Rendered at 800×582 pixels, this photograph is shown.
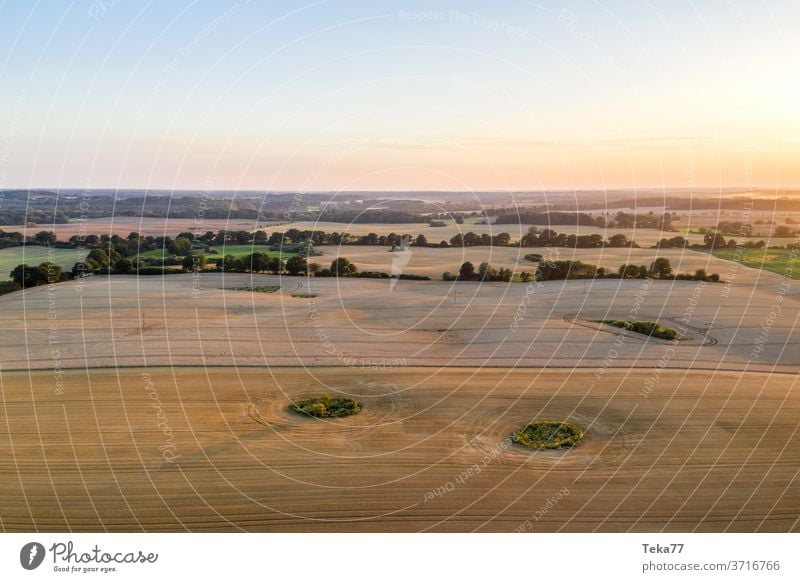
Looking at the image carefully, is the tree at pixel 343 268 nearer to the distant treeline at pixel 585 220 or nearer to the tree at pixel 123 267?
the tree at pixel 123 267

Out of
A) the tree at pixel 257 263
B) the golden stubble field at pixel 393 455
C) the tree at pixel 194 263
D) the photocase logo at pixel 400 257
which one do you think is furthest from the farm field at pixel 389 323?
the tree at pixel 257 263

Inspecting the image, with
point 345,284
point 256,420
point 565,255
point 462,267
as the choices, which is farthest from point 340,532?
point 565,255

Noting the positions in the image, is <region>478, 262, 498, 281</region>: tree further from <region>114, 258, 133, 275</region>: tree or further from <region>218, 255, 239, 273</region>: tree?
<region>114, 258, 133, 275</region>: tree

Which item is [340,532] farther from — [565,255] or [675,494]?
[565,255]

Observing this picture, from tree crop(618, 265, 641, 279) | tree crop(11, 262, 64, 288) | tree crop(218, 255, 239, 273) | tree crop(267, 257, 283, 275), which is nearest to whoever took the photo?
tree crop(11, 262, 64, 288)

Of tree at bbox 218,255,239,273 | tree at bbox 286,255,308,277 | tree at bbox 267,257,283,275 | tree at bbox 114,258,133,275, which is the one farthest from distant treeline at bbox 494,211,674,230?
tree at bbox 114,258,133,275

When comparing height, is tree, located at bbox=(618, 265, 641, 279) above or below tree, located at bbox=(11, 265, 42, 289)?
above
